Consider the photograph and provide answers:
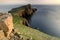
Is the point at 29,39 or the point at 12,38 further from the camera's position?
the point at 29,39

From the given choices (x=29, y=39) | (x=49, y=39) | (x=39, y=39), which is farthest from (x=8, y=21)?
(x=49, y=39)

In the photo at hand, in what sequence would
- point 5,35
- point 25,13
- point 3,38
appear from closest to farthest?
point 3,38
point 5,35
point 25,13

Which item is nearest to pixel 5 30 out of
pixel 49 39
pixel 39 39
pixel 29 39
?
pixel 29 39

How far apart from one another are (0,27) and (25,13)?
10581cm

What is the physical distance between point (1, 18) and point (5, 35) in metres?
3.27

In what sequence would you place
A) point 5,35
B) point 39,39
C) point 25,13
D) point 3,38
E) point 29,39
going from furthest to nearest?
point 25,13
point 39,39
point 29,39
point 5,35
point 3,38

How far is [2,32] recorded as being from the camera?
33031 mm

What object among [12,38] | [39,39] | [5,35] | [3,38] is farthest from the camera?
[39,39]

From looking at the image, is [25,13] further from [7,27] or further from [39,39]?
[7,27]

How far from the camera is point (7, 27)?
34688 mm

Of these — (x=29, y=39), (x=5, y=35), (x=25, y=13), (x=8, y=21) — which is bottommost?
(x=25, y=13)

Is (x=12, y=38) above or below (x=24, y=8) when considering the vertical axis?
above

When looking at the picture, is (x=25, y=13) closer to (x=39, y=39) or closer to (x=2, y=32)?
(x=39, y=39)

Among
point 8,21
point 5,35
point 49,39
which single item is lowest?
point 49,39
